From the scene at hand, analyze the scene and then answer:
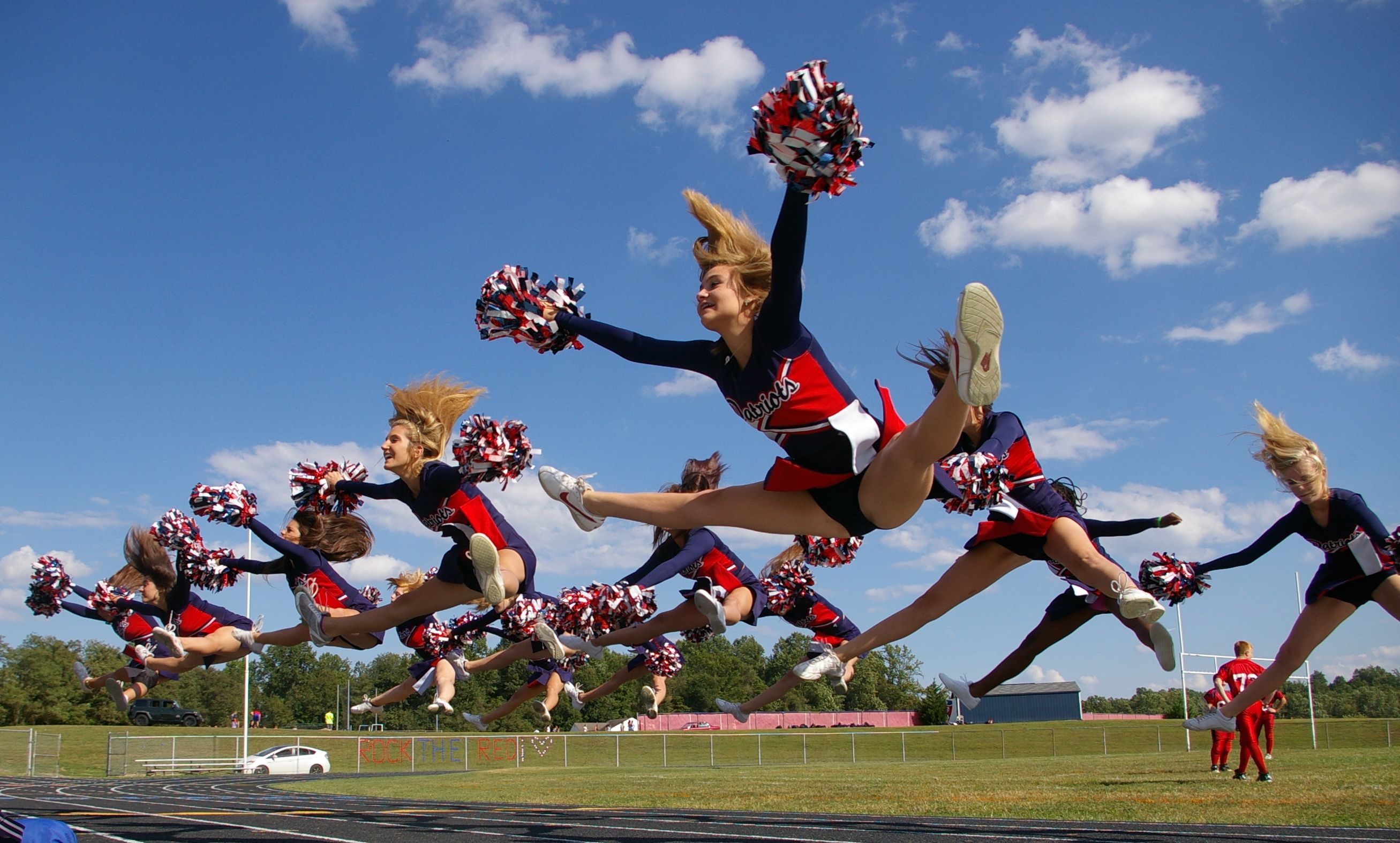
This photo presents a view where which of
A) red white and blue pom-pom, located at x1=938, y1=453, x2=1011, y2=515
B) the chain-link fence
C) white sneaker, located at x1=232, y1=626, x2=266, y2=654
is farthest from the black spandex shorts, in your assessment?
the chain-link fence

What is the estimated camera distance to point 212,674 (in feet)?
206

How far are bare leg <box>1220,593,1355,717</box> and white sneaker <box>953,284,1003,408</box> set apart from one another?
516cm

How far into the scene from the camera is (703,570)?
878 cm

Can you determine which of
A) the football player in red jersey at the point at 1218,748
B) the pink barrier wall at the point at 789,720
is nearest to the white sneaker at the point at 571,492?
the football player in red jersey at the point at 1218,748

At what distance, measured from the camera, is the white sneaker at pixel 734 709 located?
838cm

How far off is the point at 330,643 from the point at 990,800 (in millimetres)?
6070

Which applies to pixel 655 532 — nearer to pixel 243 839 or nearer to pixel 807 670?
pixel 807 670

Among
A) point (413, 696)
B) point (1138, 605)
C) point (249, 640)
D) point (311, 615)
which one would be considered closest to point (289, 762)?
point (413, 696)

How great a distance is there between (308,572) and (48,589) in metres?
4.87

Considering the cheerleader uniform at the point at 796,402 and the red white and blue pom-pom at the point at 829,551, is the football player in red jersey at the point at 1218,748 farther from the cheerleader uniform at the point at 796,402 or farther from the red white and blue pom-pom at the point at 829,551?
the cheerleader uniform at the point at 796,402

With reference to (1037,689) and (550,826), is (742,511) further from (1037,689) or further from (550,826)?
(1037,689)

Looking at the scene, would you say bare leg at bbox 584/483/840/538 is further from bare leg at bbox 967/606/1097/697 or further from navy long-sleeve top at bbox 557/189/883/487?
bare leg at bbox 967/606/1097/697

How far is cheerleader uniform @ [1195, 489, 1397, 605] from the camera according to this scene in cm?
681

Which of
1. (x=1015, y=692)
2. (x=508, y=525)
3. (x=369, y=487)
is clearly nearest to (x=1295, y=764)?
(x=508, y=525)
